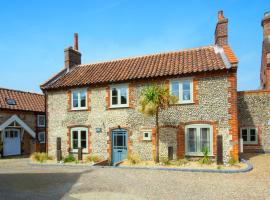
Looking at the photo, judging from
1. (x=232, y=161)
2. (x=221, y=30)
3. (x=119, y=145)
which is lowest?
(x=232, y=161)

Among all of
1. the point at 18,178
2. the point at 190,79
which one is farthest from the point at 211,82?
the point at 18,178

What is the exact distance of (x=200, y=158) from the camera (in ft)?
47.7

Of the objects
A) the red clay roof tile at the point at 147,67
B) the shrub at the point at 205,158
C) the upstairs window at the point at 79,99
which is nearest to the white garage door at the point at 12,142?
the red clay roof tile at the point at 147,67

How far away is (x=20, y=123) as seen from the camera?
22.9 metres

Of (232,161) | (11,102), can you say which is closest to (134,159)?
(232,161)

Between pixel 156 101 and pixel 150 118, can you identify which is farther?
pixel 150 118

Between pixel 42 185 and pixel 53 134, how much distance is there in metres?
9.04

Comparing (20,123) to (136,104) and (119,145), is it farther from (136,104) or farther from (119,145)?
(136,104)

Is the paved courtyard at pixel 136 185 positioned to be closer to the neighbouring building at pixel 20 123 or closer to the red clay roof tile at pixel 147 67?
the red clay roof tile at pixel 147 67

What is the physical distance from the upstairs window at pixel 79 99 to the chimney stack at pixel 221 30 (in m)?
10.4

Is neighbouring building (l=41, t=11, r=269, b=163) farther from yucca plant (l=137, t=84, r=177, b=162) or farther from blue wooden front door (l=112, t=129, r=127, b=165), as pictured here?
yucca plant (l=137, t=84, r=177, b=162)

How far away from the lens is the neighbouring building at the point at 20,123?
863 inches

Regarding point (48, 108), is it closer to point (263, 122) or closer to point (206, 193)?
point (206, 193)

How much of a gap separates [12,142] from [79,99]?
961 cm
